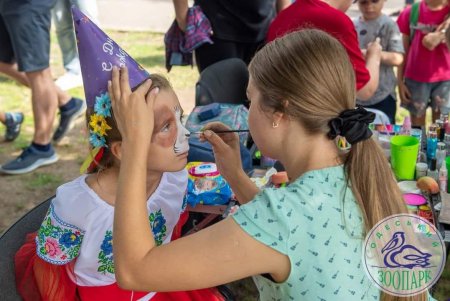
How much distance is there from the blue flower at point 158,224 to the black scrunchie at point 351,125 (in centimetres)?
70

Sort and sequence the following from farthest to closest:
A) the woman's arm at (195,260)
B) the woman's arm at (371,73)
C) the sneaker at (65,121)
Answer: the sneaker at (65,121), the woman's arm at (371,73), the woman's arm at (195,260)

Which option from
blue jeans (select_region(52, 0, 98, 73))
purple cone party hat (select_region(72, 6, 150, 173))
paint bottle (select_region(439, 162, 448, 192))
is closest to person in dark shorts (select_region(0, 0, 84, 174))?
blue jeans (select_region(52, 0, 98, 73))

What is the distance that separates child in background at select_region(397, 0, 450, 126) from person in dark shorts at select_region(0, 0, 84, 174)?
2.38 metres

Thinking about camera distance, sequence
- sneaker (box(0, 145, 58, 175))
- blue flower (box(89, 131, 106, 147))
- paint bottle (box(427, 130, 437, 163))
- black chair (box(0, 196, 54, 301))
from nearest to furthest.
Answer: black chair (box(0, 196, 54, 301)) → blue flower (box(89, 131, 106, 147)) → paint bottle (box(427, 130, 437, 163)) → sneaker (box(0, 145, 58, 175))

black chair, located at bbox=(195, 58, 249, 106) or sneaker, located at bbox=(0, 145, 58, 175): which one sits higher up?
black chair, located at bbox=(195, 58, 249, 106)

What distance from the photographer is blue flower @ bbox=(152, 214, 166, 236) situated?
1.78 meters

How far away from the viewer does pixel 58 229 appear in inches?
61.7

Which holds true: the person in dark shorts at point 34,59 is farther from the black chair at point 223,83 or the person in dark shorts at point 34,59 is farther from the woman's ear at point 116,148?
the woman's ear at point 116,148

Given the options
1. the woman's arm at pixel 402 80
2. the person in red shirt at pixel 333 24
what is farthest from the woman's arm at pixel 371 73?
the woman's arm at pixel 402 80

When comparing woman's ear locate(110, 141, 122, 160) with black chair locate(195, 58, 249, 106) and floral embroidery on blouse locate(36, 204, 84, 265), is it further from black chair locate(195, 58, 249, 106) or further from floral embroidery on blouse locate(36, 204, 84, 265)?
black chair locate(195, 58, 249, 106)

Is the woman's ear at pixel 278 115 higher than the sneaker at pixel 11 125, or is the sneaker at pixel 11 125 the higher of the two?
the woman's ear at pixel 278 115

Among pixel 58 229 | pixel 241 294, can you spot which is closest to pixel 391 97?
pixel 241 294

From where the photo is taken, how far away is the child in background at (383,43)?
3.46 meters

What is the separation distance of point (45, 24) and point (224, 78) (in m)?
1.37
